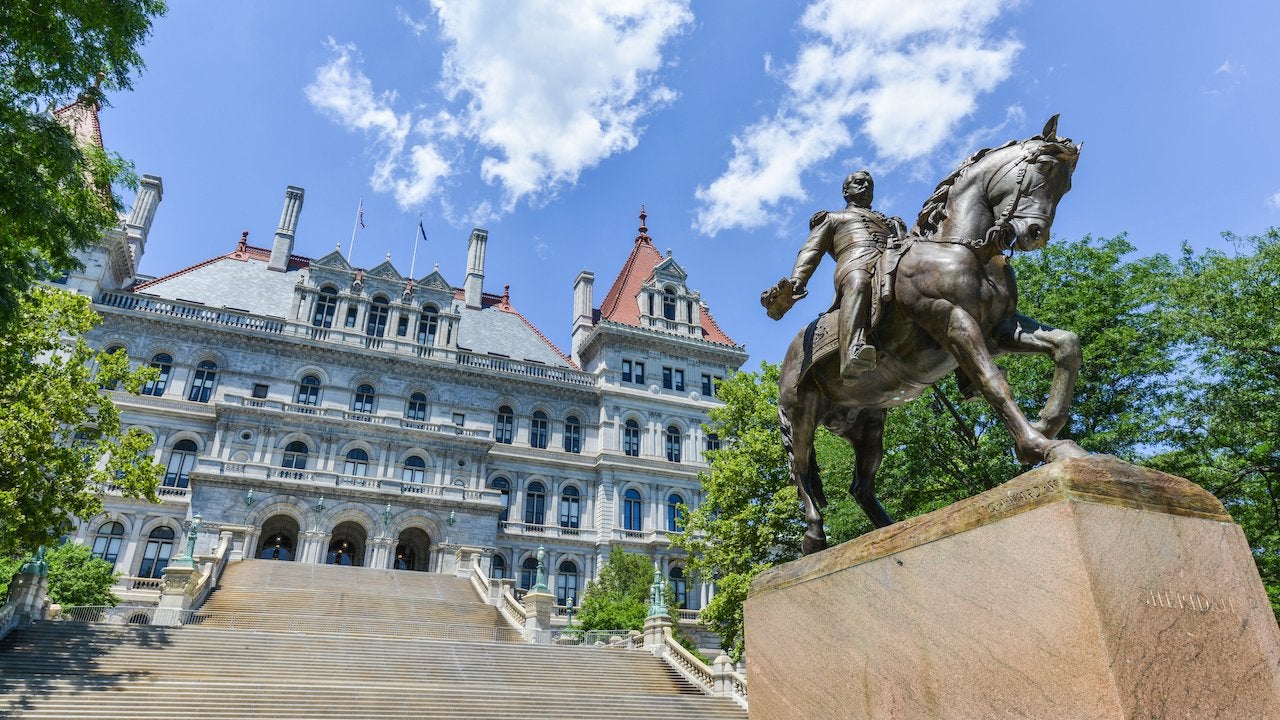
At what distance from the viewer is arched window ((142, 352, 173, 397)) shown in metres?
35.4

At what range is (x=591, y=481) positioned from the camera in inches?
1623

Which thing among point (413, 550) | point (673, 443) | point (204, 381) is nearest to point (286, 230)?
point (204, 381)

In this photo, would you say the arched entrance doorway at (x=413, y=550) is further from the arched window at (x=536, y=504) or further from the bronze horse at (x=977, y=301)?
the bronze horse at (x=977, y=301)

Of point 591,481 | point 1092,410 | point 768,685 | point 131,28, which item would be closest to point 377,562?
point 591,481

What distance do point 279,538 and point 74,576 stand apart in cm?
1209

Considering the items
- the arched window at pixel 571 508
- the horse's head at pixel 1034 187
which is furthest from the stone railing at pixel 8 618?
the arched window at pixel 571 508

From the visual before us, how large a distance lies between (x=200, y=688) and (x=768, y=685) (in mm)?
14008

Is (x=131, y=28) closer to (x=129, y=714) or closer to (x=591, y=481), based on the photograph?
(x=129, y=714)

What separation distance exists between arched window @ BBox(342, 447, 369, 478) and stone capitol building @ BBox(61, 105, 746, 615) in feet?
0.33

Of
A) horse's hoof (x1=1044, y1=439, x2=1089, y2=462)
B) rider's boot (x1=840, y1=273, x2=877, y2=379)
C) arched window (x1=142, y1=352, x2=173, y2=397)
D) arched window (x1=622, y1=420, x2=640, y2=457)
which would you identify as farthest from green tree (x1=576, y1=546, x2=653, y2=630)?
horse's hoof (x1=1044, y1=439, x2=1089, y2=462)

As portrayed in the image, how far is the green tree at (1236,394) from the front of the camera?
14023 mm

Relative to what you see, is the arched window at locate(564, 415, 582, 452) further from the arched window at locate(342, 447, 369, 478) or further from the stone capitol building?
the arched window at locate(342, 447, 369, 478)

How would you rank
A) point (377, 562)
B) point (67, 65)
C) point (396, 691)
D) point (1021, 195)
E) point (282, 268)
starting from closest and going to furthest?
→ 1. point (1021, 195)
2. point (67, 65)
3. point (396, 691)
4. point (377, 562)
5. point (282, 268)

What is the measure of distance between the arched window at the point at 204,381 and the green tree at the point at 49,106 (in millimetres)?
25661
